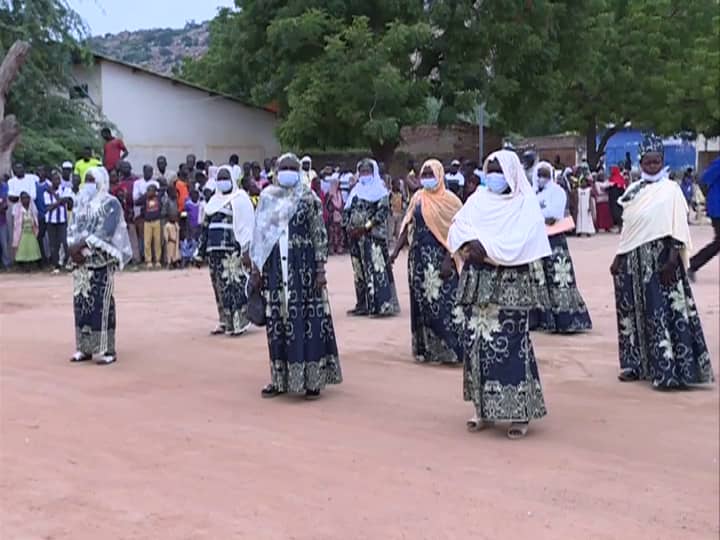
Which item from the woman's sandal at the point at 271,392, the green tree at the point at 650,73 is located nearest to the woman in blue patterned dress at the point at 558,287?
the woman's sandal at the point at 271,392

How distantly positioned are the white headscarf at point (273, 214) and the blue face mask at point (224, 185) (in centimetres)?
291

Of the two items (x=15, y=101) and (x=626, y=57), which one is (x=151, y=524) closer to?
(x=15, y=101)

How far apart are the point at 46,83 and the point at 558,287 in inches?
624

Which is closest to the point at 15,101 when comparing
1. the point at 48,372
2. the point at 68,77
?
the point at 68,77

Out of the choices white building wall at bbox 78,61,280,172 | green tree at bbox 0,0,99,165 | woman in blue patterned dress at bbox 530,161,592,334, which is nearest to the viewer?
woman in blue patterned dress at bbox 530,161,592,334

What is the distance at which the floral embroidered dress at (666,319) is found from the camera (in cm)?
805

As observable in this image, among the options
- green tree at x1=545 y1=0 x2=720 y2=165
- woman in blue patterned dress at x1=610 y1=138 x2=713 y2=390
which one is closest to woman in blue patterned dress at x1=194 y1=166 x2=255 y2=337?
woman in blue patterned dress at x1=610 y1=138 x2=713 y2=390

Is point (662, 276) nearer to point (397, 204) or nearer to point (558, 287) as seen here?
point (558, 287)

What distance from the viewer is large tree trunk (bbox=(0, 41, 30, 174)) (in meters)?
15.9

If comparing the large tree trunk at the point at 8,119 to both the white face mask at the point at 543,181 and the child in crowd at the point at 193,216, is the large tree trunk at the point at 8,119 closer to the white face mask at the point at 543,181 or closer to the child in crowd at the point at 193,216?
the child in crowd at the point at 193,216

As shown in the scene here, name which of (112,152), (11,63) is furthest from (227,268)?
(112,152)

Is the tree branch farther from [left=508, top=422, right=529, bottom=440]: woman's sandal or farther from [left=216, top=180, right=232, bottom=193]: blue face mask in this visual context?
[left=508, top=422, right=529, bottom=440]: woman's sandal

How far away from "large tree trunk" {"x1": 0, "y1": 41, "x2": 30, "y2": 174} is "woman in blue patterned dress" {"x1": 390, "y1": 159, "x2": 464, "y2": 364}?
8869mm

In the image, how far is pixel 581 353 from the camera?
32.1ft
